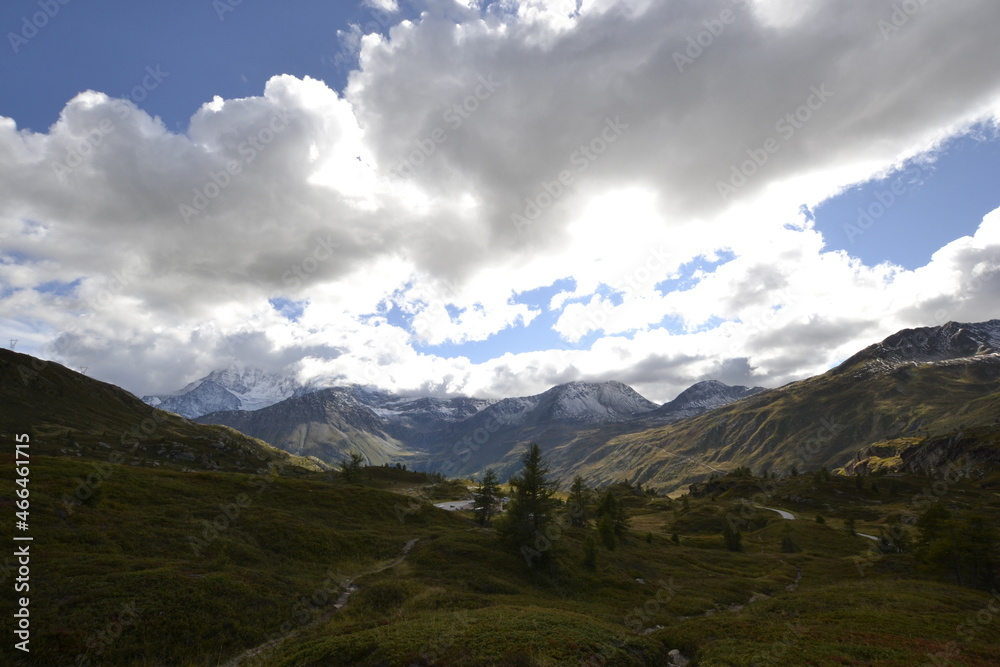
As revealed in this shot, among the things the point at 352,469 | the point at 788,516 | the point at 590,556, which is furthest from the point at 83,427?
the point at 788,516

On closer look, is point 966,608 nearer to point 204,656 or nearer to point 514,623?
point 514,623

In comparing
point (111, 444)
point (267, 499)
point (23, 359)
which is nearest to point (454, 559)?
point (267, 499)

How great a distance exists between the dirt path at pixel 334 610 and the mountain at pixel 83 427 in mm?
93796

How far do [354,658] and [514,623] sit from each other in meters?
9.51

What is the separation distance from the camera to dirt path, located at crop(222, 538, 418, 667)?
23.4m

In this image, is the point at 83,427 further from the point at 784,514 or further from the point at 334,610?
the point at 784,514

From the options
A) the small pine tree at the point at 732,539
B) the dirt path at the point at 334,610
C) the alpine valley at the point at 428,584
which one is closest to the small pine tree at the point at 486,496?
the alpine valley at the point at 428,584

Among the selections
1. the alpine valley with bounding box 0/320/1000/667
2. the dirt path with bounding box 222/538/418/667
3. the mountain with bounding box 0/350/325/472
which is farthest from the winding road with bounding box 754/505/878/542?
the mountain with bounding box 0/350/325/472

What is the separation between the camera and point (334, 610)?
31297 millimetres

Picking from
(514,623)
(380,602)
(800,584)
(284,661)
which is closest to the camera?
(284,661)

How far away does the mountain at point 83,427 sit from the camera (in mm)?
118750

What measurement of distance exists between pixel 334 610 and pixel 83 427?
604 feet

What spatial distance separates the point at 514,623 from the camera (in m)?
26.0

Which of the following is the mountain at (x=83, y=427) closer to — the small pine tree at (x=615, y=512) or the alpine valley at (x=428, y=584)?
the alpine valley at (x=428, y=584)
